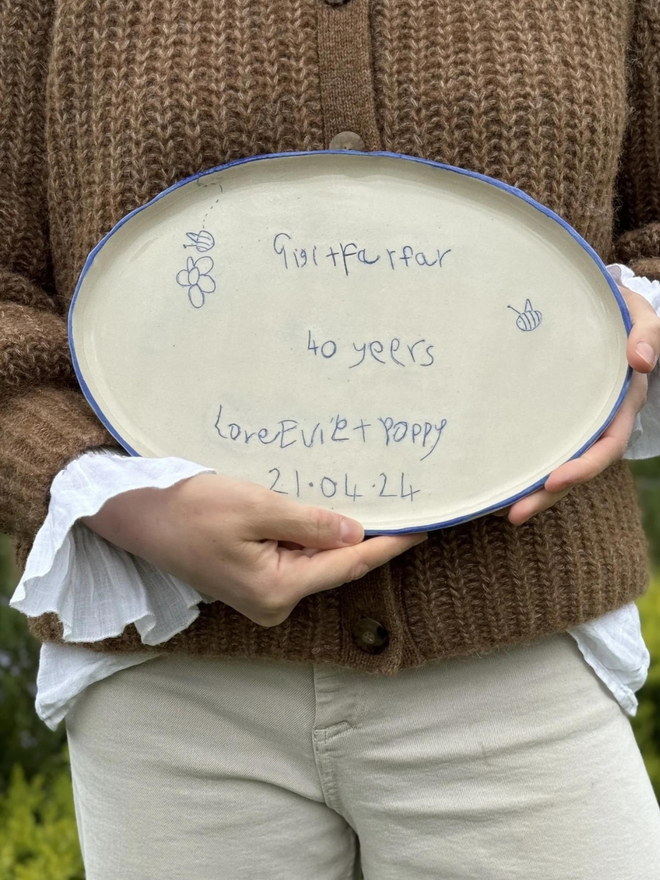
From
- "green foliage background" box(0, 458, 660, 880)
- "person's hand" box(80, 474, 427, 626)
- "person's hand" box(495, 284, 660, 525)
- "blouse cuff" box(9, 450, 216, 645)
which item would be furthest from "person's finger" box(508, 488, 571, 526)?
"green foliage background" box(0, 458, 660, 880)

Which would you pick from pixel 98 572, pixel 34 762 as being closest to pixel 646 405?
pixel 98 572

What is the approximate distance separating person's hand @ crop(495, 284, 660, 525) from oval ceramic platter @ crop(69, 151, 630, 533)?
23mm

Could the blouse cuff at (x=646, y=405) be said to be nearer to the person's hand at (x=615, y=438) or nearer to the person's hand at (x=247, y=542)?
the person's hand at (x=615, y=438)

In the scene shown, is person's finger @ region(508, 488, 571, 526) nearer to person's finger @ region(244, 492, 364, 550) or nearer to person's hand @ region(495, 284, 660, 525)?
person's hand @ region(495, 284, 660, 525)

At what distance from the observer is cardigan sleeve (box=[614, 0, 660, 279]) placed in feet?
3.92

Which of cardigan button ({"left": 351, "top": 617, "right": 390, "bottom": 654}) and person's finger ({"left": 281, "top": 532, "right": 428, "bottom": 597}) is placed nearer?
person's finger ({"left": 281, "top": 532, "right": 428, "bottom": 597})

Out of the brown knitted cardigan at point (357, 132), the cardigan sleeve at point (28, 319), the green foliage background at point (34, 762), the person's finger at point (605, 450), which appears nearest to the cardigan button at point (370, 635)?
the brown knitted cardigan at point (357, 132)

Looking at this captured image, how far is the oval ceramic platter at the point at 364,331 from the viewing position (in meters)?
1.02

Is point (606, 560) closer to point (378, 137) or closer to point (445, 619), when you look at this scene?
point (445, 619)

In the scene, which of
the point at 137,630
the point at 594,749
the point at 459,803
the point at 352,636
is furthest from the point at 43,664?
the point at 594,749

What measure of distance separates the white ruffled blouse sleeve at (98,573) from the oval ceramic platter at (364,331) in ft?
0.20

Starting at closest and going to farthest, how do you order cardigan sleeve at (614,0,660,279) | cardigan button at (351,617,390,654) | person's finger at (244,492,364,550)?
1. person's finger at (244,492,364,550)
2. cardigan button at (351,617,390,654)
3. cardigan sleeve at (614,0,660,279)

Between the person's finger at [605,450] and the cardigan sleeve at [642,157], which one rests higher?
the cardigan sleeve at [642,157]

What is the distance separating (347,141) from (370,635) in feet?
1.67
